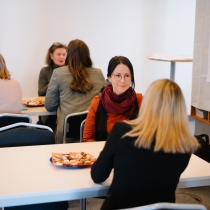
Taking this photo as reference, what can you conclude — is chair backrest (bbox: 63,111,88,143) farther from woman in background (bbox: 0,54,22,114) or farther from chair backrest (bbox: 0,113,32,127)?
woman in background (bbox: 0,54,22,114)

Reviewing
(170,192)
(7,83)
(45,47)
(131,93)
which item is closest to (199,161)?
(170,192)

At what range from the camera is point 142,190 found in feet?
5.78

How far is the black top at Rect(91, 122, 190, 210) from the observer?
1.72 metres

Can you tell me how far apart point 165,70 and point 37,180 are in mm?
3967

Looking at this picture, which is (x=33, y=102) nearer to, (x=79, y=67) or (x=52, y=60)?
(x=79, y=67)

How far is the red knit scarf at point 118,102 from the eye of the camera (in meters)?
2.79

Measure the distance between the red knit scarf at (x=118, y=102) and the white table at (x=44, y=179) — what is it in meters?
0.45

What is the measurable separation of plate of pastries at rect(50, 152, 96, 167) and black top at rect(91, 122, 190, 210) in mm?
301

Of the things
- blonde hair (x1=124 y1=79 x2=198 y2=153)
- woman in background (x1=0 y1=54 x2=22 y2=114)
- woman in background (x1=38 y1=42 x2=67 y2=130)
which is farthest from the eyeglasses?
woman in background (x1=38 y1=42 x2=67 y2=130)

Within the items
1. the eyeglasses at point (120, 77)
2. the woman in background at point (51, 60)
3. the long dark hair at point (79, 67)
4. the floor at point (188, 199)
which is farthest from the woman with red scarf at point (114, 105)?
the woman in background at point (51, 60)

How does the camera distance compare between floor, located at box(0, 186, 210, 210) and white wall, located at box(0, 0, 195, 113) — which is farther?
white wall, located at box(0, 0, 195, 113)

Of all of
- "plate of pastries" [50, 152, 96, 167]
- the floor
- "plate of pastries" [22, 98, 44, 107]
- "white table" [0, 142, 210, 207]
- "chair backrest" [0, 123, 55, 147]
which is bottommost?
the floor

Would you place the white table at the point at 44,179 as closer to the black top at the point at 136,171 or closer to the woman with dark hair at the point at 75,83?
the black top at the point at 136,171

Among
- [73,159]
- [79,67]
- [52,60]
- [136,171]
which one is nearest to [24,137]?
[73,159]
